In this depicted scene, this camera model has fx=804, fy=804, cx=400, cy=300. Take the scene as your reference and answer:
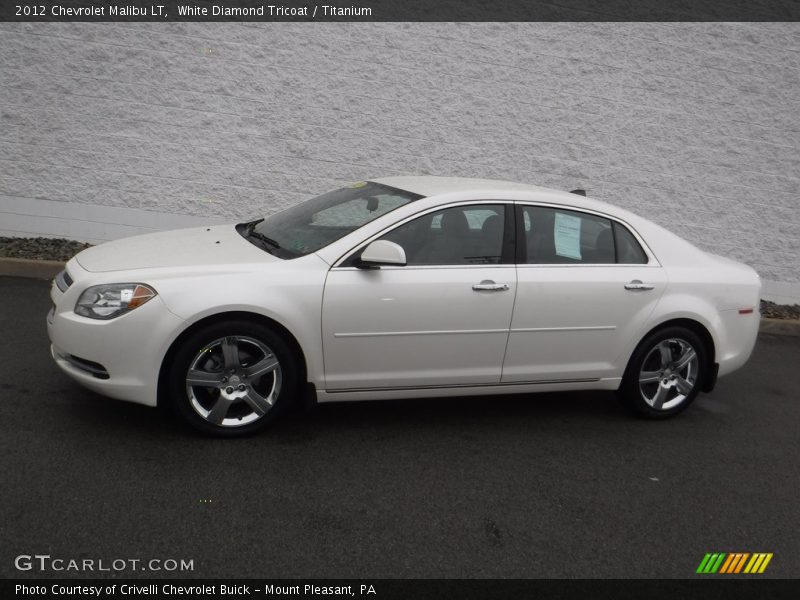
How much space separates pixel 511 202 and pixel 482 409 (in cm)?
148

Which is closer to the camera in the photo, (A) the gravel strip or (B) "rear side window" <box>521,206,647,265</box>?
(B) "rear side window" <box>521,206,647,265</box>

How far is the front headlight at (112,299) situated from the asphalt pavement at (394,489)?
0.70m

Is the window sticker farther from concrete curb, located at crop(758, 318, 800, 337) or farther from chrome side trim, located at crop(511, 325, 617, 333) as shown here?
concrete curb, located at crop(758, 318, 800, 337)

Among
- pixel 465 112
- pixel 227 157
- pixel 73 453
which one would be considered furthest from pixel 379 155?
pixel 73 453

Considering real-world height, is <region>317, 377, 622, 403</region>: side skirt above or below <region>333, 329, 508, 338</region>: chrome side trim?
below

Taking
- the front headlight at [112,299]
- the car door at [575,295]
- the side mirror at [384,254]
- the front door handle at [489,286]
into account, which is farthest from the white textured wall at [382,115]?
the front headlight at [112,299]

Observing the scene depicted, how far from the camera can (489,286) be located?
495 centimetres

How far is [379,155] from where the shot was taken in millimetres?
9352

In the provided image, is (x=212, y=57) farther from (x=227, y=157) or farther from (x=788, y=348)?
(x=788, y=348)

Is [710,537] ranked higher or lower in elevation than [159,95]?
lower

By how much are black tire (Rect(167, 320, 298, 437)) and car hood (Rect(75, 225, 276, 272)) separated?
1.49ft

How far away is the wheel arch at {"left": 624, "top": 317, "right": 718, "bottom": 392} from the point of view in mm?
5492
